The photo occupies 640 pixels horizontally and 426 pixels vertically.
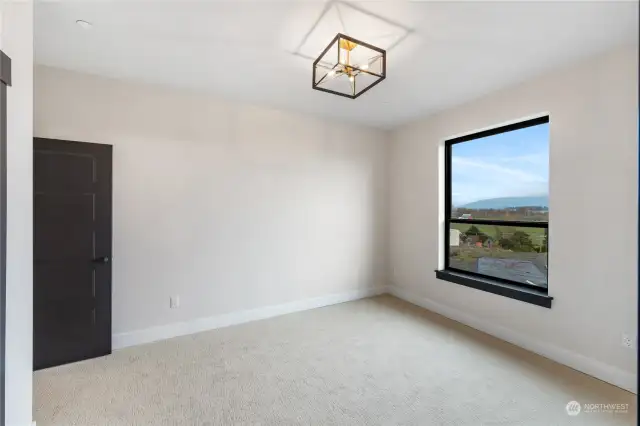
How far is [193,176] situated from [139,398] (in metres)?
2.07

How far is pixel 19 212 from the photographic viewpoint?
1.69 m

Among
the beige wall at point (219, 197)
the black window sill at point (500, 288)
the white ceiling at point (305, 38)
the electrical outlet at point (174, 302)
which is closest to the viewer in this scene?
the white ceiling at point (305, 38)

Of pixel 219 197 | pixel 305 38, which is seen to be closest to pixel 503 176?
pixel 305 38

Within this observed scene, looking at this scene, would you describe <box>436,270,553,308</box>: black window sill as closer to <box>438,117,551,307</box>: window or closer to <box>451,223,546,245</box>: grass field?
<box>438,117,551,307</box>: window

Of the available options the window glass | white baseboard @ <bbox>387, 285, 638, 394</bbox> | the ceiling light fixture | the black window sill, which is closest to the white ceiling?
the ceiling light fixture

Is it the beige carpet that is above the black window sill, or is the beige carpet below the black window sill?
below

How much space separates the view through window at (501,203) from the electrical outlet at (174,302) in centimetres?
325

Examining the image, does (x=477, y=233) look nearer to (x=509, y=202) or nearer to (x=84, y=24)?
(x=509, y=202)

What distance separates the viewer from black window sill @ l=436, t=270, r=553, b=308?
113 inches

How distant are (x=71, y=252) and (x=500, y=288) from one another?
411 cm

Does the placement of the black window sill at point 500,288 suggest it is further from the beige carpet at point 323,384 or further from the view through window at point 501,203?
the beige carpet at point 323,384

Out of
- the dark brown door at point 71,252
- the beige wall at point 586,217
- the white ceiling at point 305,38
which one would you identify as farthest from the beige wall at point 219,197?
the beige wall at point 586,217

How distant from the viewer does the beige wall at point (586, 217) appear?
2336 millimetres

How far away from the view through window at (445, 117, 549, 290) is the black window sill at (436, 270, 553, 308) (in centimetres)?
10
